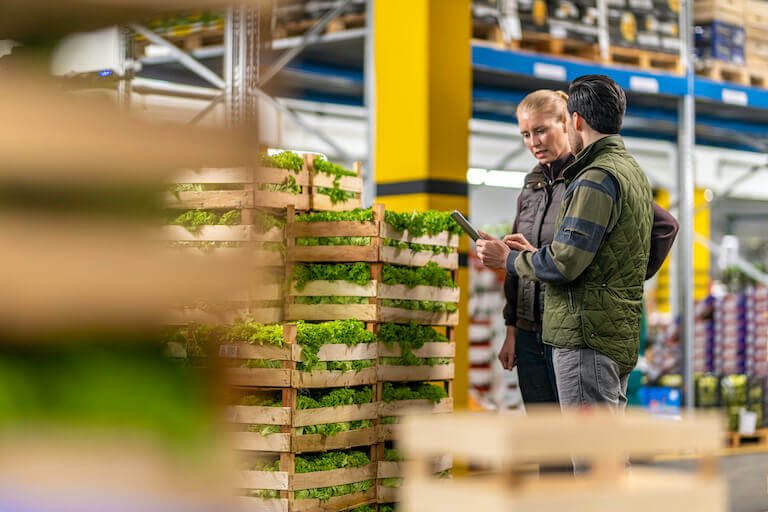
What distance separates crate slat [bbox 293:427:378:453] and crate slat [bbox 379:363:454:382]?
258mm

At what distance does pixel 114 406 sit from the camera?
709 mm

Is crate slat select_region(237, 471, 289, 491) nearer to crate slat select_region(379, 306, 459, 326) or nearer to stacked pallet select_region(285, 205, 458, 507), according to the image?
stacked pallet select_region(285, 205, 458, 507)

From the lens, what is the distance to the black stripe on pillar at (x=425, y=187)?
534 cm

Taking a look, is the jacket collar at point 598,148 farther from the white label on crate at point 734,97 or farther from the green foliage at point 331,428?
the white label on crate at point 734,97

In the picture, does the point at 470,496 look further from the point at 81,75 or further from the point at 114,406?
the point at 81,75

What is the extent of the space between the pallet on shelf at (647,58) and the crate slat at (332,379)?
5490 mm

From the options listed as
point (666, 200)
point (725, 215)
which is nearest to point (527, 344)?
point (666, 200)

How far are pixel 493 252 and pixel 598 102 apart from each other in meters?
0.66

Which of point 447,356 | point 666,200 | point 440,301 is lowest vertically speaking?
point 447,356

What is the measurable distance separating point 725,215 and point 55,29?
26.5 meters

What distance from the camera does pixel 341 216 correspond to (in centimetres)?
427

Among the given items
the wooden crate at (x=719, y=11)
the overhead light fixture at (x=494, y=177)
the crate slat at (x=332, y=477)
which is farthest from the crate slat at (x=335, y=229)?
the overhead light fixture at (x=494, y=177)

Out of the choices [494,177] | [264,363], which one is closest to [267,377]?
[264,363]

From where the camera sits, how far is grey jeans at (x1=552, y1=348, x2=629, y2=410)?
3.12m
